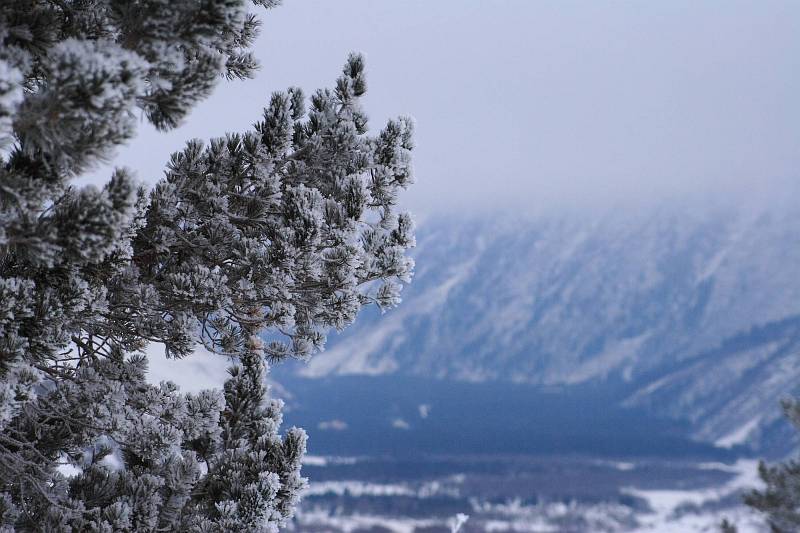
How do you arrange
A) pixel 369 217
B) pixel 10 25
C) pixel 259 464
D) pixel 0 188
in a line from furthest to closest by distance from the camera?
pixel 369 217 → pixel 259 464 → pixel 10 25 → pixel 0 188

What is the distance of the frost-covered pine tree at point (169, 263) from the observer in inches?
152

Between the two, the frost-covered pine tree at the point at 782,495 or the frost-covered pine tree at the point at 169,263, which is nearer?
the frost-covered pine tree at the point at 169,263

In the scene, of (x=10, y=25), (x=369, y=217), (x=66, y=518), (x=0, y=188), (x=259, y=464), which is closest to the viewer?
(x=0, y=188)

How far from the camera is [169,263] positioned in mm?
5539

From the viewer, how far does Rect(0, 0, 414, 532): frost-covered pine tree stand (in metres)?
3.86

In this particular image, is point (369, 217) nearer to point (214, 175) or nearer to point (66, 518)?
point (214, 175)

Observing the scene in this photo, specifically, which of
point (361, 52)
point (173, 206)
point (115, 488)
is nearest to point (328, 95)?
point (361, 52)

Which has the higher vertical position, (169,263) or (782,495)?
(169,263)

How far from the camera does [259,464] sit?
18.1 feet

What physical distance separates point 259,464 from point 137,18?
3.21m

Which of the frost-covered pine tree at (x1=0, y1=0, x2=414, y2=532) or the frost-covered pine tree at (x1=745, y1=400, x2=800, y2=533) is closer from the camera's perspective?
the frost-covered pine tree at (x1=0, y1=0, x2=414, y2=532)

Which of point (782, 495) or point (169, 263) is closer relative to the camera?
point (169, 263)

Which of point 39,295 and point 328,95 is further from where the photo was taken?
point 328,95

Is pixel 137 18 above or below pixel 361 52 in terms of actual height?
below
